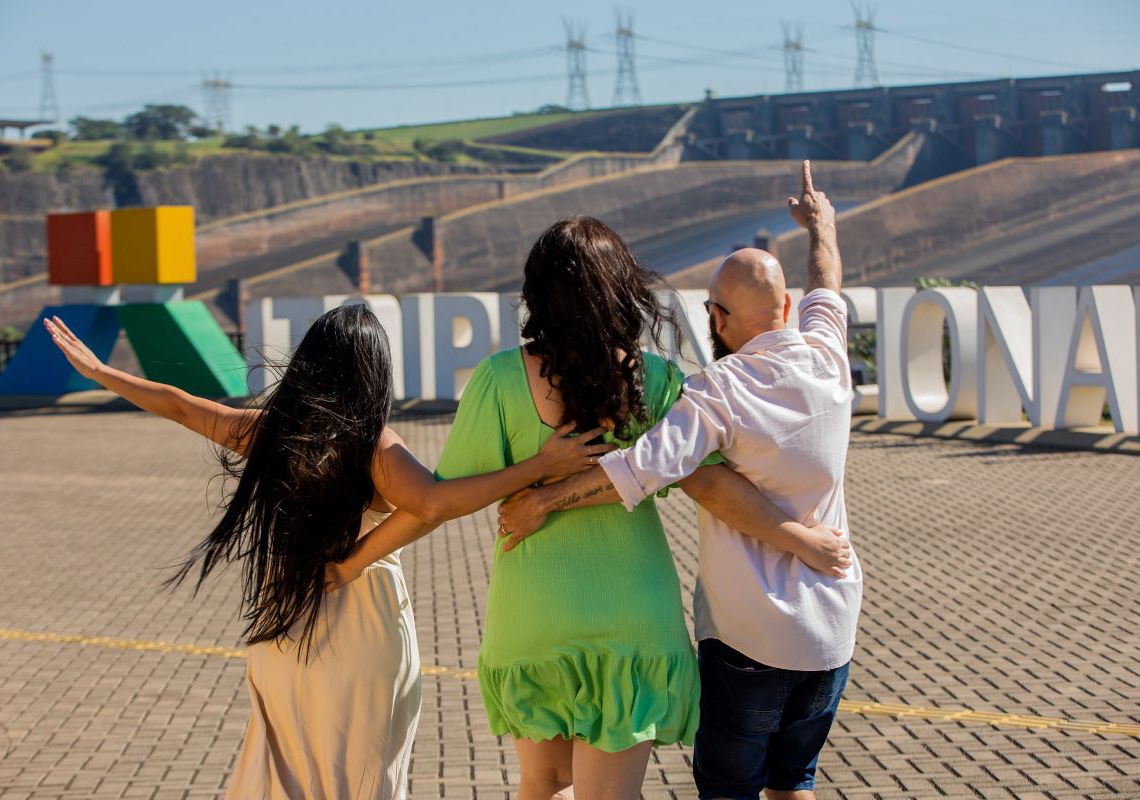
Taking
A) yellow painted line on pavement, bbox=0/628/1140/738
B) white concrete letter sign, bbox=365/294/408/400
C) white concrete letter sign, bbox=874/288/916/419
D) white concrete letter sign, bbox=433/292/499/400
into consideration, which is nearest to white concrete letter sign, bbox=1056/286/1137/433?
white concrete letter sign, bbox=874/288/916/419

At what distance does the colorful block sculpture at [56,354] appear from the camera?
19.7 meters

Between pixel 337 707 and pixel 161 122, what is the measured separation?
78865 mm

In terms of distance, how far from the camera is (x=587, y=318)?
2541 mm

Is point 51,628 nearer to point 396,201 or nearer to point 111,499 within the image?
point 111,499

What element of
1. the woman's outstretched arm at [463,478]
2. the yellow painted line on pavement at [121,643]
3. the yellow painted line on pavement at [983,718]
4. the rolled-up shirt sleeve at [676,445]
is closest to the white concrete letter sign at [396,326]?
the yellow painted line on pavement at [121,643]

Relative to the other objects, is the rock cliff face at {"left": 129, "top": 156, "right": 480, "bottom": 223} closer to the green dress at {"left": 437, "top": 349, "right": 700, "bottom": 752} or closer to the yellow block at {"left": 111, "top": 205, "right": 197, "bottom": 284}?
the yellow block at {"left": 111, "top": 205, "right": 197, "bottom": 284}

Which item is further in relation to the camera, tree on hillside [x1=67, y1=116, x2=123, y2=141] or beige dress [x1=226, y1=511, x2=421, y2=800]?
tree on hillside [x1=67, y1=116, x2=123, y2=141]

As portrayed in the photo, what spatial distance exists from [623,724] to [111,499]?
937cm

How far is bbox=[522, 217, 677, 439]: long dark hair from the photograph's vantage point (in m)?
2.54

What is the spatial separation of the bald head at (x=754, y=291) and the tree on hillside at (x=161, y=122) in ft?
250

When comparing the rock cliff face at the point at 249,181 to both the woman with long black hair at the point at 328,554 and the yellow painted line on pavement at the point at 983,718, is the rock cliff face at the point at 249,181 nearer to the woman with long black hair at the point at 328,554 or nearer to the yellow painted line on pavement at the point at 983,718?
the yellow painted line on pavement at the point at 983,718

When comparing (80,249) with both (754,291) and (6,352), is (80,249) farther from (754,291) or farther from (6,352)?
(754,291)

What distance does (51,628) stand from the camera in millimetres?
6652

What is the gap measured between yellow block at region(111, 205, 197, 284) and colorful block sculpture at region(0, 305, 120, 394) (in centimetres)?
66
